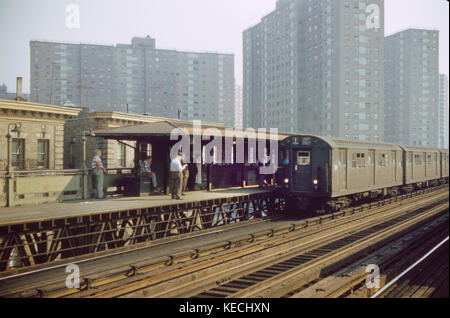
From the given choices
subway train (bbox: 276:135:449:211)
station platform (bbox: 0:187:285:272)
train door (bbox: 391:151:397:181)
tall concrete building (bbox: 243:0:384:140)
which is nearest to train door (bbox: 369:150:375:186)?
subway train (bbox: 276:135:449:211)

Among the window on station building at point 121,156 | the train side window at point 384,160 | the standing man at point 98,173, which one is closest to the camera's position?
the standing man at point 98,173

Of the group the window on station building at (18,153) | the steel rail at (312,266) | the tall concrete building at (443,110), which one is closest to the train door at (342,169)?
the steel rail at (312,266)

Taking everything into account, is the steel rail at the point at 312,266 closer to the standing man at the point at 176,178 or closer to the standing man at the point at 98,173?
the standing man at the point at 176,178

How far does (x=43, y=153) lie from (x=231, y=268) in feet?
62.6

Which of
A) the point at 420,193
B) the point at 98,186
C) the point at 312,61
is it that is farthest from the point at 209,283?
the point at 312,61

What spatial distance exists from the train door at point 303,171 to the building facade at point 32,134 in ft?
49.8

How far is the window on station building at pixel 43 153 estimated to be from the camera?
955 inches

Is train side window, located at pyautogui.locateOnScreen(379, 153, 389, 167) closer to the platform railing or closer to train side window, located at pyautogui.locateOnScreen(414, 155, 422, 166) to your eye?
train side window, located at pyautogui.locateOnScreen(414, 155, 422, 166)

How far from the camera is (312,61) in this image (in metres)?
83.6

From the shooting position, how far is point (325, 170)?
54.2ft

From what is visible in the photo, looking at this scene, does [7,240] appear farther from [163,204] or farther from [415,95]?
[415,95]

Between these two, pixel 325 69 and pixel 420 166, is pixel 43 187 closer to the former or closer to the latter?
pixel 420 166

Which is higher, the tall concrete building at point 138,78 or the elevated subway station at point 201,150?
the tall concrete building at point 138,78

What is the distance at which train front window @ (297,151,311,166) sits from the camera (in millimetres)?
17203
